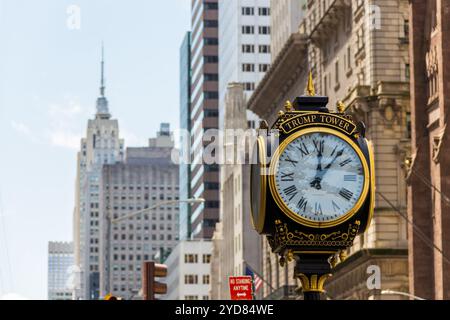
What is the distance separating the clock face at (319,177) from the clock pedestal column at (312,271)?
1.22 feet

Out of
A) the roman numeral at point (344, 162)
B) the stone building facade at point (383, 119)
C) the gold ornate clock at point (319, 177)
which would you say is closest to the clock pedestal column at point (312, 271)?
the gold ornate clock at point (319, 177)

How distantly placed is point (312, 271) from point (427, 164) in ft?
212

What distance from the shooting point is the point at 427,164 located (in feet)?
249

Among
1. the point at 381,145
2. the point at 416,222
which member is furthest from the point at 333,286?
the point at 416,222

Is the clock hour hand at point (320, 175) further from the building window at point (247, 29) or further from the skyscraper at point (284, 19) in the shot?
the building window at point (247, 29)

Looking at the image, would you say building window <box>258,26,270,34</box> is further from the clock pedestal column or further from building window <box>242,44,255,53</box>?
the clock pedestal column

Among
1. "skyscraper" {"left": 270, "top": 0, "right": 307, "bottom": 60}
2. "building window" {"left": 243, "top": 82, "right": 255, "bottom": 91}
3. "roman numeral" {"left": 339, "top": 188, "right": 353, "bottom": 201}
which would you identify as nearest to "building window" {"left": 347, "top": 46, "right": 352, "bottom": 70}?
"skyscraper" {"left": 270, "top": 0, "right": 307, "bottom": 60}

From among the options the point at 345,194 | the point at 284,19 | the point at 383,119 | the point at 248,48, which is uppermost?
the point at 248,48

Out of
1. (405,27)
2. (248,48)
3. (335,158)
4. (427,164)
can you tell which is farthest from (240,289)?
(248,48)

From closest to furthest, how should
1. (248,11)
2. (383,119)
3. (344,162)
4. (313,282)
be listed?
1. (313,282)
2. (344,162)
3. (383,119)
4. (248,11)

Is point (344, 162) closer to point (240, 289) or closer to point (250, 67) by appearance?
point (240, 289)

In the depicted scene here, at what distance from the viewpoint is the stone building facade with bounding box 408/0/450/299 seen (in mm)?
71562
